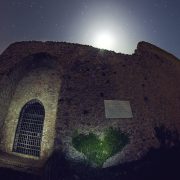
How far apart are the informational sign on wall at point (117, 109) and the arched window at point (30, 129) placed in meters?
3.47

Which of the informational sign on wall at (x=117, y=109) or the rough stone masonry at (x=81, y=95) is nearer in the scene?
the rough stone masonry at (x=81, y=95)

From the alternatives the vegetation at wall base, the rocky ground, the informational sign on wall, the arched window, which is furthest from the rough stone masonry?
the rocky ground

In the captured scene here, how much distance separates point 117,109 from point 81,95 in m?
1.89

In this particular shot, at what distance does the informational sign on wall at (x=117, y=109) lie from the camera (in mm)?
10421

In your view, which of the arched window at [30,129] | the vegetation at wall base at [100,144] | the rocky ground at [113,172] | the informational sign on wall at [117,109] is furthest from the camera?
the arched window at [30,129]

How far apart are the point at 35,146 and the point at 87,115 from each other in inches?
124

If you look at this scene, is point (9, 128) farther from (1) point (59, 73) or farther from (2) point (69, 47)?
(2) point (69, 47)

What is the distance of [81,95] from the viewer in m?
10.6

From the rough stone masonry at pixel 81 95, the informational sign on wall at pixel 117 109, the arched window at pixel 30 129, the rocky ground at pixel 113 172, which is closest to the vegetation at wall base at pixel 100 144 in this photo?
the rough stone masonry at pixel 81 95

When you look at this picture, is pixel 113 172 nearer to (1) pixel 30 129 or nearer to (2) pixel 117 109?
(2) pixel 117 109

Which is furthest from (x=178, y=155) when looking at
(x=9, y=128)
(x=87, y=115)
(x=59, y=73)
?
(x=9, y=128)

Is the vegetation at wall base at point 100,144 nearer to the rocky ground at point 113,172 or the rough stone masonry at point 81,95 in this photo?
the rough stone masonry at point 81,95

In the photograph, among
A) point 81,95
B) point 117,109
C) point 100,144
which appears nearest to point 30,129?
point 81,95

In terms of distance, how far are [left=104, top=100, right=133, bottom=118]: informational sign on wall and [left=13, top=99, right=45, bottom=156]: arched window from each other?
3468 millimetres
